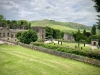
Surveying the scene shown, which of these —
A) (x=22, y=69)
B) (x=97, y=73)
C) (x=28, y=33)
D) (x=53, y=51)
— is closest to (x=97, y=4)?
(x=97, y=73)

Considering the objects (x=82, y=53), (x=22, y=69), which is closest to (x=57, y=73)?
(x=22, y=69)

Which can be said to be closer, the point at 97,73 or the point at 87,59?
the point at 97,73

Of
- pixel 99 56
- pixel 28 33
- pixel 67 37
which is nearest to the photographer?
pixel 99 56

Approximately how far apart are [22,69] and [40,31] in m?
59.4

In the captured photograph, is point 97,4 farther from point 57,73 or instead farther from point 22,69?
Result: point 22,69

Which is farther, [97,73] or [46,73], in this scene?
[97,73]

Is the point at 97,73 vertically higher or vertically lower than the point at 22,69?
lower

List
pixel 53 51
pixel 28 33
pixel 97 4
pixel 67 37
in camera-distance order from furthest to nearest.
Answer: pixel 67 37, pixel 28 33, pixel 53 51, pixel 97 4

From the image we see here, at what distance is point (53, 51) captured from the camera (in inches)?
1030

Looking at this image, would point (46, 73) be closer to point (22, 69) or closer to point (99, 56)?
point (22, 69)

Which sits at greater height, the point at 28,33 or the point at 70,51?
the point at 28,33

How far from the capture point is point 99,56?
19.6 meters

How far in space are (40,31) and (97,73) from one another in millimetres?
59245

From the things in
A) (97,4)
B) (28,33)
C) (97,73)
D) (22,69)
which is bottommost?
(97,73)
